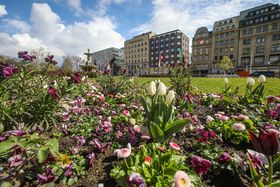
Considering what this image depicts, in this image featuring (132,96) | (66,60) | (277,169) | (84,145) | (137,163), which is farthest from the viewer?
(66,60)

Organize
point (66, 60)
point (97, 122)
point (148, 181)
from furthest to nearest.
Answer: point (66, 60) < point (97, 122) < point (148, 181)

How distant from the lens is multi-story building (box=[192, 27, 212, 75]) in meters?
58.8

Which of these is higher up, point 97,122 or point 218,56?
point 218,56

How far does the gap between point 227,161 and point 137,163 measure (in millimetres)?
973

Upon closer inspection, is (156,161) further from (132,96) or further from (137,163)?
(132,96)

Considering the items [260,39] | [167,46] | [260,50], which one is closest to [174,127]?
[260,50]

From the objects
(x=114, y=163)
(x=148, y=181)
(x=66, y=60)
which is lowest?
(x=114, y=163)

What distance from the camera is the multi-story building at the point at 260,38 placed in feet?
147

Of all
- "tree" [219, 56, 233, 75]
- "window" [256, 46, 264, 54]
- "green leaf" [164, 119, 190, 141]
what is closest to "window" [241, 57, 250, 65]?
"window" [256, 46, 264, 54]

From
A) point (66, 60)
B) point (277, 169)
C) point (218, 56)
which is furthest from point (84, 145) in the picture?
point (218, 56)

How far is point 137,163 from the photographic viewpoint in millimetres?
1464

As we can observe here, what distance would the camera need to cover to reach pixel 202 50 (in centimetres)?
6053

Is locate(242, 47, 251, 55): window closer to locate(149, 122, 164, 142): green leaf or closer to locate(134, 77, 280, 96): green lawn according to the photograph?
locate(134, 77, 280, 96): green lawn

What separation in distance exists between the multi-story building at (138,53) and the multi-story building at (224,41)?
1265 inches
